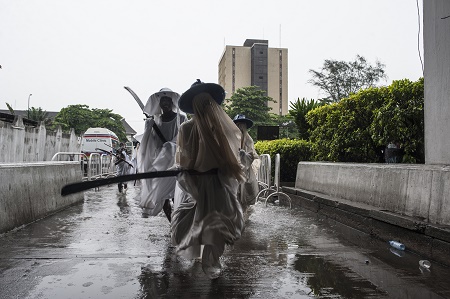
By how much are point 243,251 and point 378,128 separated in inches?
188

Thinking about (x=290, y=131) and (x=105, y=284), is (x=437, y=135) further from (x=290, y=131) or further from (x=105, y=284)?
(x=290, y=131)

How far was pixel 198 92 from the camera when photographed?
14.8ft

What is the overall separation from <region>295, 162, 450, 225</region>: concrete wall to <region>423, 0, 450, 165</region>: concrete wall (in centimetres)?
48

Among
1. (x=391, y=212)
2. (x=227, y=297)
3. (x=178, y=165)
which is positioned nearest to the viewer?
(x=227, y=297)

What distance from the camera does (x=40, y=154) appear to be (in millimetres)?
13594

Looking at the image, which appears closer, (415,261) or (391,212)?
(415,261)

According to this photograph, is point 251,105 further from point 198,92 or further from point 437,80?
point 198,92

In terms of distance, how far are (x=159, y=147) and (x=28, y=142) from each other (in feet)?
24.8

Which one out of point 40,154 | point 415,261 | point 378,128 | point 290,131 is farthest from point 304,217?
point 290,131

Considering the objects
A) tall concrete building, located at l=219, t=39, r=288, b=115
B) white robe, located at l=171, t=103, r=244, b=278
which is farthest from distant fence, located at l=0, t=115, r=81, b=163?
tall concrete building, located at l=219, t=39, r=288, b=115

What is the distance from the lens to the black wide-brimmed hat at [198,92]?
14.6 ft

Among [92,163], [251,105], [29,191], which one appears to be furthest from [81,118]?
[29,191]

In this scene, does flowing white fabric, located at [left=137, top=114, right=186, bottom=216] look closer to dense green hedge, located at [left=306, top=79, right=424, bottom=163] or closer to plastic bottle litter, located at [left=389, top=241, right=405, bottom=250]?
plastic bottle litter, located at [left=389, top=241, right=405, bottom=250]

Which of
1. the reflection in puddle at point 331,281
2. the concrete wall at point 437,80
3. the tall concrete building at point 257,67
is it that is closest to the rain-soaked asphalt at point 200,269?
the reflection in puddle at point 331,281
